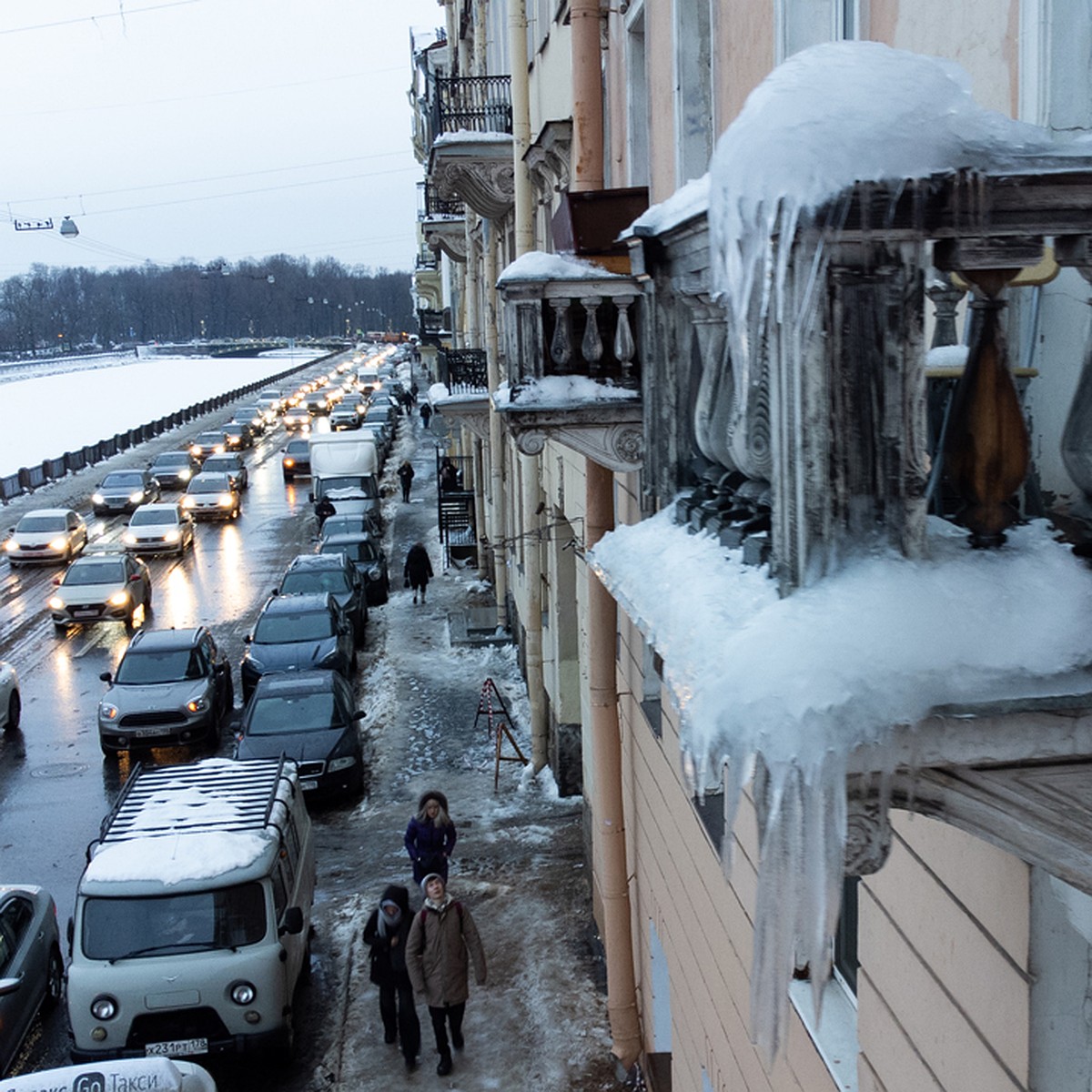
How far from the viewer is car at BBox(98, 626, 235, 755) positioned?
16.6 metres

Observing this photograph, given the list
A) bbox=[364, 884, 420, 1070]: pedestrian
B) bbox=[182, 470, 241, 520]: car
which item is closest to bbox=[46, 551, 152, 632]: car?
bbox=[182, 470, 241, 520]: car

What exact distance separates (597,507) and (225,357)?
162 metres

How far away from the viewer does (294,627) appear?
64.1 feet

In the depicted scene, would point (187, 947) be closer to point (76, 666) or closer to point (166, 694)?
point (166, 694)

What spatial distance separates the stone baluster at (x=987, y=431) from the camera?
2365 millimetres

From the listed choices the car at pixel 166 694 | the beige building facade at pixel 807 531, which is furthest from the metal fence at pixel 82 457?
the beige building facade at pixel 807 531

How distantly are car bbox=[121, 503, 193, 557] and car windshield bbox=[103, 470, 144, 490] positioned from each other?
23.4 feet

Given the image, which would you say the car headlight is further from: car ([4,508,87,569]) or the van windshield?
car ([4,508,87,569])

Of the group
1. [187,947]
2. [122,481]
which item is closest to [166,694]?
[187,947]

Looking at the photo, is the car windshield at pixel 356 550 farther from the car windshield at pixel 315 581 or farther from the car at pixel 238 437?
the car at pixel 238 437

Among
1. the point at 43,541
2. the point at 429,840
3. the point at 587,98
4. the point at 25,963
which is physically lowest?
the point at 25,963

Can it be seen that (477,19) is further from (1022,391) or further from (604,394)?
(1022,391)

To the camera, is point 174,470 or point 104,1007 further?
point 174,470

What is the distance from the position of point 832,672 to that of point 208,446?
50853 millimetres
